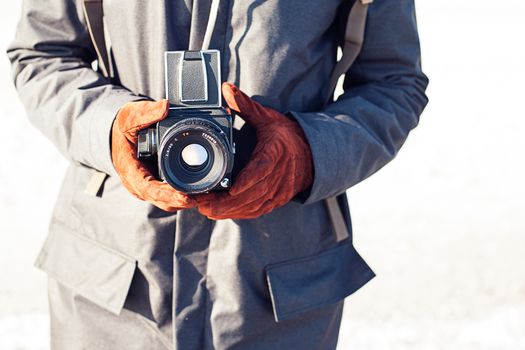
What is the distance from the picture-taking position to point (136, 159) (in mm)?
1604

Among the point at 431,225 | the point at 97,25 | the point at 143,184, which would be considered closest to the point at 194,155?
the point at 143,184

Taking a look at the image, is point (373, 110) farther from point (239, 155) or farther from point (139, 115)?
point (139, 115)

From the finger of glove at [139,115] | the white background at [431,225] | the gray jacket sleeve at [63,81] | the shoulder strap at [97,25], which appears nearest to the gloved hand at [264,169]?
the finger of glove at [139,115]

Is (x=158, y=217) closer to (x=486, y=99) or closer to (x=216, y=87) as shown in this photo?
(x=216, y=87)

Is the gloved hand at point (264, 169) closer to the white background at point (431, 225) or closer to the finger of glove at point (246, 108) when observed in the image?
the finger of glove at point (246, 108)

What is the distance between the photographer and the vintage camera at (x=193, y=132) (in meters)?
1.53

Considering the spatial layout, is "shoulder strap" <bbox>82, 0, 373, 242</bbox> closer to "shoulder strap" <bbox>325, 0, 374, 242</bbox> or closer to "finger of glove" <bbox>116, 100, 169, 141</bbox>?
"shoulder strap" <bbox>325, 0, 374, 242</bbox>

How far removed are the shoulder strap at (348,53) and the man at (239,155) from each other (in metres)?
0.03

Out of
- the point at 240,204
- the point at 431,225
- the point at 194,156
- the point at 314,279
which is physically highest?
the point at 194,156

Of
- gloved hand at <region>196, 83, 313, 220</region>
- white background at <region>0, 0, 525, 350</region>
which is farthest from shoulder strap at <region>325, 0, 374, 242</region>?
white background at <region>0, 0, 525, 350</region>

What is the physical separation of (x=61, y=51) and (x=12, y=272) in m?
2.74

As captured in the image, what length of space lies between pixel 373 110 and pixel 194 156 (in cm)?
49

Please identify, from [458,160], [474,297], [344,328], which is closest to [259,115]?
[344,328]

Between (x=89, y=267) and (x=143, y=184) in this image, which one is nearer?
(x=143, y=184)
